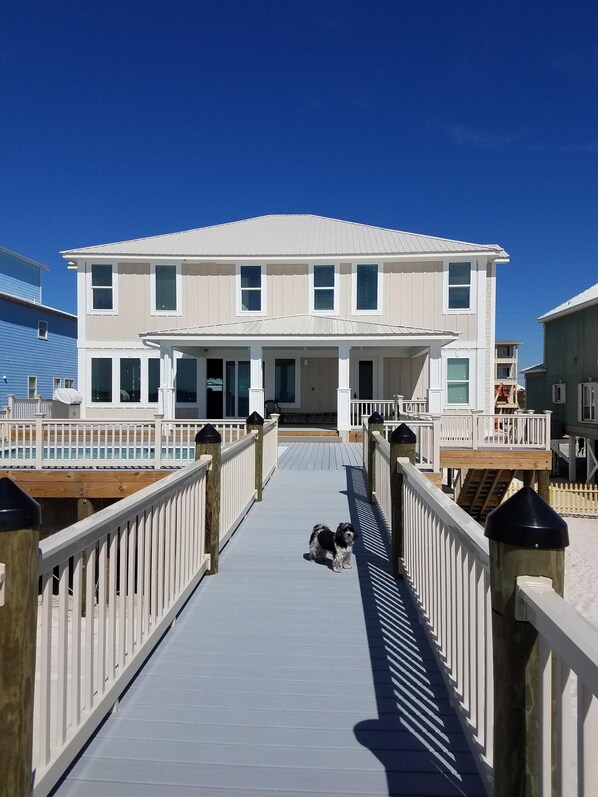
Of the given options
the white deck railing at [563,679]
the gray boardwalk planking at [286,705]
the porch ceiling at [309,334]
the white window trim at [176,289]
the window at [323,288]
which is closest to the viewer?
the white deck railing at [563,679]

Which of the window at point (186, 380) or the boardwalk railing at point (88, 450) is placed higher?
the window at point (186, 380)

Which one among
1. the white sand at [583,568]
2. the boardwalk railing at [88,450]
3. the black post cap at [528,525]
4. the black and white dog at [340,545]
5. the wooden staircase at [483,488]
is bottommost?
the white sand at [583,568]

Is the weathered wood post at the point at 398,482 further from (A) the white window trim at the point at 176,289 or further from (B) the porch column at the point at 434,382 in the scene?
(A) the white window trim at the point at 176,289

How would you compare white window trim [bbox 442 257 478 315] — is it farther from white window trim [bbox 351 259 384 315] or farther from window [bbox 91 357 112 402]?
window [bbox 91 357 112 402]

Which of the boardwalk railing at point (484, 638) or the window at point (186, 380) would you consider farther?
the window at point (186, 380)

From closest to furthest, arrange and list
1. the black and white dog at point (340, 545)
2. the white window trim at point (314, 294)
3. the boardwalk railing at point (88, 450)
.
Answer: the black and white dog at point (340, 545), the boardwalk railing at point (88, 450), the white window trim at point (314, 294)

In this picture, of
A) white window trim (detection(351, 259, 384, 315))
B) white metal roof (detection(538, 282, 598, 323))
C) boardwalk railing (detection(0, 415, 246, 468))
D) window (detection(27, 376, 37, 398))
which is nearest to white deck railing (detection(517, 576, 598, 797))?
boardwalk railing (detection(0, 415, 246, 468))

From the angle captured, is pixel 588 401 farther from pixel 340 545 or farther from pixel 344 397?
pixel 340 545

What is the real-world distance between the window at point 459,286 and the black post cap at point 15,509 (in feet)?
60.4

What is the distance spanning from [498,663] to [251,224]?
22889mm

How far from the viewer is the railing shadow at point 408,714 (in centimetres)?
233

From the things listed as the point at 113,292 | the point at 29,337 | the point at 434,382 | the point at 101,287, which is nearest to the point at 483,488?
the point at 434,382

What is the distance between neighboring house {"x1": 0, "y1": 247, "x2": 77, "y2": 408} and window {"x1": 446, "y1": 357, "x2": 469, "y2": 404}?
18.3m

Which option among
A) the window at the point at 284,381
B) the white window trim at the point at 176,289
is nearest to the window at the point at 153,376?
the white window trim at the point at 176,289
